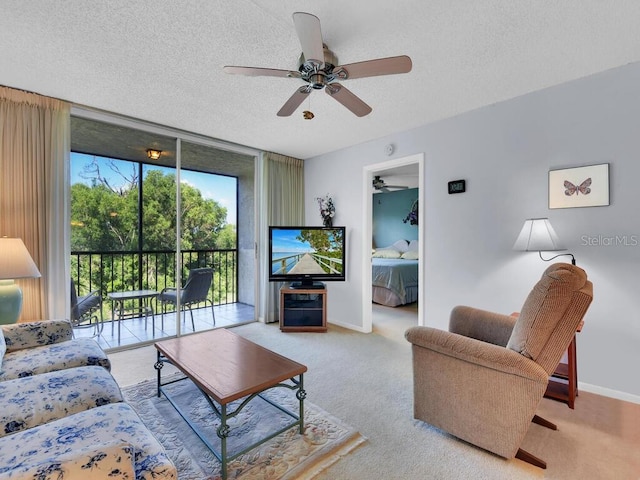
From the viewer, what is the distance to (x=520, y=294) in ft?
8.71

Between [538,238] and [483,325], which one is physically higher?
[538,238]

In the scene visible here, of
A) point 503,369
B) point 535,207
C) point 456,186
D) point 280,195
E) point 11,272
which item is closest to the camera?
point 503,369

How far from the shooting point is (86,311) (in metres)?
3.33

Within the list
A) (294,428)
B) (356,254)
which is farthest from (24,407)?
(356,254)

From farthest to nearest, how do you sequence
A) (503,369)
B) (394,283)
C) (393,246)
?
(393,246)
(394,283)
(503,369)

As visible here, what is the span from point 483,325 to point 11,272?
11.0ft

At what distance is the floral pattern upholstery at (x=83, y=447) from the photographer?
2.61 feet

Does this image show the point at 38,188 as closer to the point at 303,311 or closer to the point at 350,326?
the point at 303,311

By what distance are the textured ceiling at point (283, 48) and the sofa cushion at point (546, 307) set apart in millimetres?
1420

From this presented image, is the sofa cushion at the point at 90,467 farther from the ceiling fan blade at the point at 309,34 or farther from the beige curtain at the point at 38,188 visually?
the beige curtain at the point at 38,188

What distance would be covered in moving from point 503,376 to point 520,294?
1371 millimetres

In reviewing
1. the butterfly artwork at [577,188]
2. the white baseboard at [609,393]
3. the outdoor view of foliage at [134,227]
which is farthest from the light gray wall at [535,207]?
the outdoor view of foliage at [134,227]

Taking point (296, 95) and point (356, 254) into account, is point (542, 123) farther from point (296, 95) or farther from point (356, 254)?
point (356, 254)

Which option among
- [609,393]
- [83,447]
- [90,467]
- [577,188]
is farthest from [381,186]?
[90,467]
